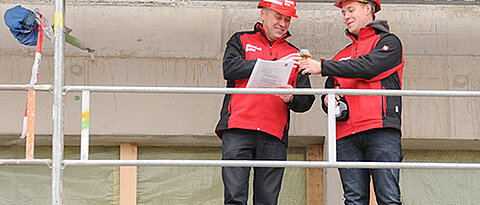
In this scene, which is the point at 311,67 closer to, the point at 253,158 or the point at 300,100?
the point at 300,100

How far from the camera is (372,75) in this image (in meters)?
4.99

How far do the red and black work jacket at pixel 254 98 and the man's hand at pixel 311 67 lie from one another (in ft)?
0.87

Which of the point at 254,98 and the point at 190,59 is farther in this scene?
the point at 190,59

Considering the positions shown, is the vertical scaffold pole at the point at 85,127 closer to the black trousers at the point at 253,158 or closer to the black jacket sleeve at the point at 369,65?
the black trousers at the point at 253,158

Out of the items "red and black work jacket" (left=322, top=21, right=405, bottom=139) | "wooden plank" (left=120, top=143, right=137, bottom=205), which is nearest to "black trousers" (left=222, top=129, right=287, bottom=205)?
"red and black work jacket" (left=322, top=21, right=405, bottom=139)

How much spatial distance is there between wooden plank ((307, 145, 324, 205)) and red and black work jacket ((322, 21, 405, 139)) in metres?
1.92

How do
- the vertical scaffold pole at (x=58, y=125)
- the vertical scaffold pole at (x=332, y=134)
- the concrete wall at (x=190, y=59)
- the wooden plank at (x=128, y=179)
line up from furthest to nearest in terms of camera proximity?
the wooden plank at (x=128, y=179)
the concrete wall at (x=190, y=59)
the vertical scaffold pole at (x=332, y=134)
the vertical scaffold pole at (x=58, y=125)

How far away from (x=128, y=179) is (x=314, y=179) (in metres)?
1.57

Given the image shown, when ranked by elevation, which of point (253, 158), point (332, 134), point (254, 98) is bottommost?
point (253, 158)

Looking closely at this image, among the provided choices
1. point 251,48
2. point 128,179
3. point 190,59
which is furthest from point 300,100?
point 128,179

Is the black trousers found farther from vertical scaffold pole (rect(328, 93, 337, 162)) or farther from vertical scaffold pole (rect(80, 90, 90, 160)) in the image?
vertical scaffold pole (rect(80, 90, 90, 160))

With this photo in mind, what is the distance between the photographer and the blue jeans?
16.0ft

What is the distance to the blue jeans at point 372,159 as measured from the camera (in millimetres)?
4891

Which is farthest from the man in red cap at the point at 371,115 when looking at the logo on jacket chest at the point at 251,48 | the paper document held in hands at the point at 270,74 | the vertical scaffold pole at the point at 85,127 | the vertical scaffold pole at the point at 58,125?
the vertical scaffold pole at the point at 58,125
